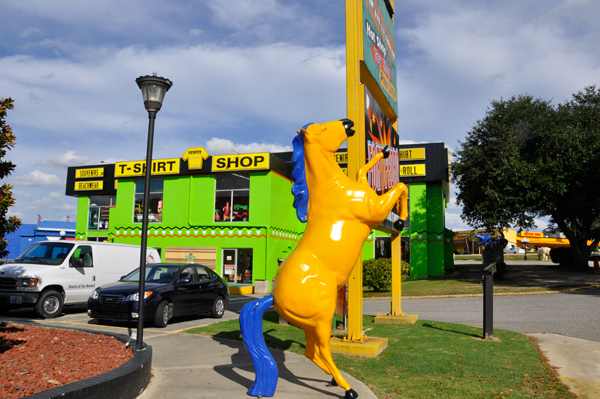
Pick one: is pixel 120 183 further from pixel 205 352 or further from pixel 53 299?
pixel 205 352

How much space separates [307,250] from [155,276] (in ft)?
23.2

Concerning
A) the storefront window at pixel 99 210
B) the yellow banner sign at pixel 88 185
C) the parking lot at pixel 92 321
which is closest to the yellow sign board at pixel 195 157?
the storefront window at pixel 99 210

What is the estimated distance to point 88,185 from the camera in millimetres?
29016

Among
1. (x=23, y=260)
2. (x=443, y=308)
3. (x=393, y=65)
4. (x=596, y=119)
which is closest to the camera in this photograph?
(x=393, y=65)

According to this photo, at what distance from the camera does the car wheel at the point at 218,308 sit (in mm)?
11204

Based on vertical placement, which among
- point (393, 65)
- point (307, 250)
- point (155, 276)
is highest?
point (393, 65)

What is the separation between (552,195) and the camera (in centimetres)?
1972

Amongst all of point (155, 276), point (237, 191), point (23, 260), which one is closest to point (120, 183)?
point (237, 191)

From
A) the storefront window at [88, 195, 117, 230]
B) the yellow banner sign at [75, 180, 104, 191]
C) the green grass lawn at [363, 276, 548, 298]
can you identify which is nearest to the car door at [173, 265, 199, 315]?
the green grass lawn at [363, 276, 548, 298]

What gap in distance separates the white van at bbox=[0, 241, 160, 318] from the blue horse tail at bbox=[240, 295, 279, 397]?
802 cm

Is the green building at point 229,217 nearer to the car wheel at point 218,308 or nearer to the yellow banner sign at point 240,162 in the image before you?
the yellow banner sign at point 240,162

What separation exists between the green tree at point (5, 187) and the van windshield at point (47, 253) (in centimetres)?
721

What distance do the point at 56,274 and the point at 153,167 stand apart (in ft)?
44.1

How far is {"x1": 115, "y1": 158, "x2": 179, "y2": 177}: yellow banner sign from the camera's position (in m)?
22.8
